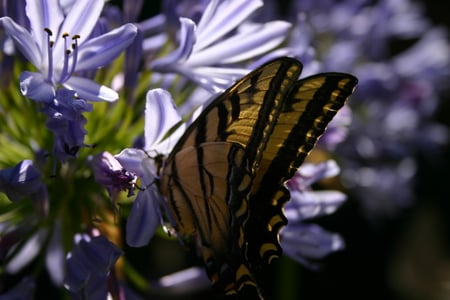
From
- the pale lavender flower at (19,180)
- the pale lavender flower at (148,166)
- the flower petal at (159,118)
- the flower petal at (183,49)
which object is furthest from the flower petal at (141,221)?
the flower petal at (183,49)

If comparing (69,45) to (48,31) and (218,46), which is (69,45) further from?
(218,46)

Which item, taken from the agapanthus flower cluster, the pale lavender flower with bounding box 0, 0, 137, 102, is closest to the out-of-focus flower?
the agapanthus flower cluster

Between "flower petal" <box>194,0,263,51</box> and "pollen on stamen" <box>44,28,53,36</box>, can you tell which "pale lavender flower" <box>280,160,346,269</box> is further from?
"pollen on stamen" <box>44,28,53,36</box>

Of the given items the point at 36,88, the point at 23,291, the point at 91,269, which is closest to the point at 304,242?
the point at 91,269

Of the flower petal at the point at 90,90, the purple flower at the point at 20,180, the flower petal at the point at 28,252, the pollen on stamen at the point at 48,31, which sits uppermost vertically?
the pollen on stamen at the point at 48,31

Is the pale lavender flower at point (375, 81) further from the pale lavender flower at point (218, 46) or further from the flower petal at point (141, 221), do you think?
the flower petal at point (141, 221)

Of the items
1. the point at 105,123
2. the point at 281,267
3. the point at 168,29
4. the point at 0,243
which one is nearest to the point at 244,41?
the point at 168,29

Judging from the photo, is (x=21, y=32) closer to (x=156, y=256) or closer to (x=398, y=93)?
(x=398, y=93)
